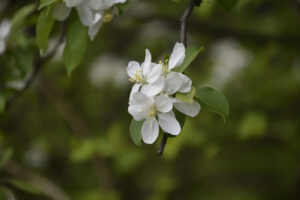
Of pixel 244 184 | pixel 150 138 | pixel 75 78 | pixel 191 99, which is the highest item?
pixel 191 99

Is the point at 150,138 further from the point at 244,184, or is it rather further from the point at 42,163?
the point at 42,163

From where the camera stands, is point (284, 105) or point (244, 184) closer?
point (284, 105)

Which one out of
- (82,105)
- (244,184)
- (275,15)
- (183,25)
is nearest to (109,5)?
(183,25)

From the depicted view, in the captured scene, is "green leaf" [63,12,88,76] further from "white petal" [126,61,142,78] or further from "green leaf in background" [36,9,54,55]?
"white petal" [126,61,142,78]

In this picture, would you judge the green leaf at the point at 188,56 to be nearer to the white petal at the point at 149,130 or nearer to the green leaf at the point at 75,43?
the white petal at the point at 149,130

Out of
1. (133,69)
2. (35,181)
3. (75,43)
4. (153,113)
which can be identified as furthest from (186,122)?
(153,113)

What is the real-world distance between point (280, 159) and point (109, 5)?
2.45 meters

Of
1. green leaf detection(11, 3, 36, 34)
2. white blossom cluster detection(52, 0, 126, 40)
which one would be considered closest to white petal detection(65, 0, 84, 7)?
white blossom cluster detection(52, 0, 126, 40)

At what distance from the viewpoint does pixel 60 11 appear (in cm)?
138

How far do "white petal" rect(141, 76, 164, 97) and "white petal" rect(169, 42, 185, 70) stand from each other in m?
0.06

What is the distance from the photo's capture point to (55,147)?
422cm

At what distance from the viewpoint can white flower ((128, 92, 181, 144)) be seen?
112 cm

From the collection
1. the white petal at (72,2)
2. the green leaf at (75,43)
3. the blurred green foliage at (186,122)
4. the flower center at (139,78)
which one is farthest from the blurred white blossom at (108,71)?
the flower center at (139,78)

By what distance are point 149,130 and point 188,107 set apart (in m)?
0.13
